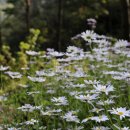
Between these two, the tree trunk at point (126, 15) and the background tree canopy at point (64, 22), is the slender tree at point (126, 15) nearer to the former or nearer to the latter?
the tree trunk at point (126, 15)

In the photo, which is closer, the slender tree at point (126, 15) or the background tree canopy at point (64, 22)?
the slender tree at point (126, 15)

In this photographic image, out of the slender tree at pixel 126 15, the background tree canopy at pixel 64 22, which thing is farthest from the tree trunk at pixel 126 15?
the background tree canopy at pixel 64 22

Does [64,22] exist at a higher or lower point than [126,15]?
higher

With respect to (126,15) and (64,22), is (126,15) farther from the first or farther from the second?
(64,22)

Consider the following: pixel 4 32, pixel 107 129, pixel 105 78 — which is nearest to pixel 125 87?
pixel 105 78

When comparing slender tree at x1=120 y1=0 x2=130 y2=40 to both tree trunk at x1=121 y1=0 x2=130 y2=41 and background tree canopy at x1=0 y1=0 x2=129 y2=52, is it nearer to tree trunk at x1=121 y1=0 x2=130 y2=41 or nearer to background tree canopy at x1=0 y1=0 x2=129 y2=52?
tree trunk at x1=121 y1=0 x2=130 y2=41

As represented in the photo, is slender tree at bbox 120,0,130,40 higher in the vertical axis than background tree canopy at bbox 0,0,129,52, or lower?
lower

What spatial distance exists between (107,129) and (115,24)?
2746 centimetres

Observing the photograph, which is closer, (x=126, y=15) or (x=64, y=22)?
(x=126, y=15)

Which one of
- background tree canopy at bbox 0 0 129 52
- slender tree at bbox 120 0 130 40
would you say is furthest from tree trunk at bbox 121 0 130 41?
background tree canopy at bbox 0 0 129 52

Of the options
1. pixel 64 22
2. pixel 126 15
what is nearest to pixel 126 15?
pixel 126 15

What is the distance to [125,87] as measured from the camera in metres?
4.58

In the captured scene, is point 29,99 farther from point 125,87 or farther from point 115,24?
point 115,24

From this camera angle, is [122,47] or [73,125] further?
[122,47]
